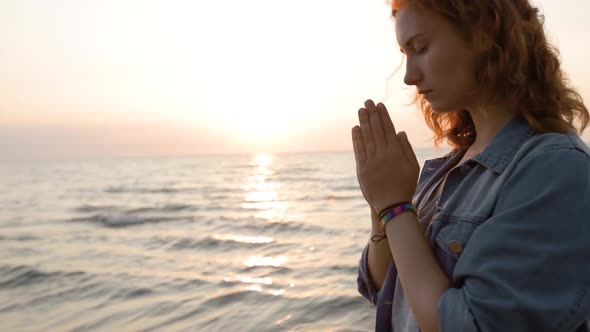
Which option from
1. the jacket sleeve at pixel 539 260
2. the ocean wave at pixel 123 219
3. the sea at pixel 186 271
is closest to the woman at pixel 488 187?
the jacket sleeve at pixel 539 260

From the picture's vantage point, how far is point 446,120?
2.31 metres

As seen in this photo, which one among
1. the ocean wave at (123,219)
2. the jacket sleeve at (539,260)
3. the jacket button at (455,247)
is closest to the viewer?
the jacket sleeve at (539,260)

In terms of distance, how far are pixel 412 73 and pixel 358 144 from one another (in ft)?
0.90

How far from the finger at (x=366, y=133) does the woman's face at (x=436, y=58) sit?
172 millimetres

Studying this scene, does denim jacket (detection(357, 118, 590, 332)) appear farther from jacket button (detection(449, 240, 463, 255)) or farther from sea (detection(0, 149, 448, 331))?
sea (detection(0, 149, 448, 331))

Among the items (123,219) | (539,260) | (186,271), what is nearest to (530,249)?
(539,260)

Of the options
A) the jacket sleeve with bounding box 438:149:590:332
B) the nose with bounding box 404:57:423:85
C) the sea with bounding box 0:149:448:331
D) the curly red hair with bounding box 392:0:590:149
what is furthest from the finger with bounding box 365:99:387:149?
the sea with bounding box 0:149:448:331

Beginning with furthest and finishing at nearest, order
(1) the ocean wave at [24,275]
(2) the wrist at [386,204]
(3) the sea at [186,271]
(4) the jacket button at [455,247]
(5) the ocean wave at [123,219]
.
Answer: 1. (5) the ocean wave at [123,219]
2. (1) the ocean wave at [24,275]
3. (3) the sea at [186,271]
4. (2) the wrist at [386,204]
5. (4) the jacket button at [455,247]

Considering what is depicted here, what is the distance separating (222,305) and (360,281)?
18.2 feet

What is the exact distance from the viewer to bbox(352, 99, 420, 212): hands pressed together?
1743mm

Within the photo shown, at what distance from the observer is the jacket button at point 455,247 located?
160 cm

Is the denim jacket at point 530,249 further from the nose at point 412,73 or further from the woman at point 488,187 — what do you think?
the nose at point 412,73

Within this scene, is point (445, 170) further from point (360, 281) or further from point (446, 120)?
point (360, 281)

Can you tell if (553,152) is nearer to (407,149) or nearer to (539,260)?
(539,260)
